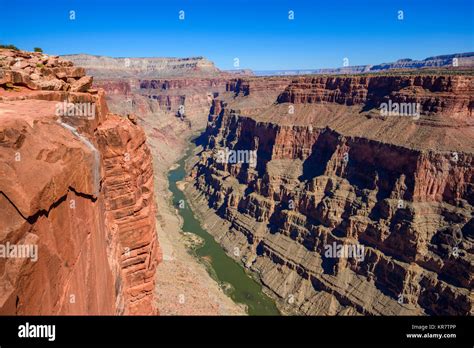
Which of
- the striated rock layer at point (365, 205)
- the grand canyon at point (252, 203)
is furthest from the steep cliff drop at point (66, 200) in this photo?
the striated rock layer at point (365, 205)

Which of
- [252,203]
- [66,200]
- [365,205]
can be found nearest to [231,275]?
[252,203]

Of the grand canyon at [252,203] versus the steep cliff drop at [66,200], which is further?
the grand canyon at [252,203]

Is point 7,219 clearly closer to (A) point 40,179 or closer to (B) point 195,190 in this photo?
(A) point 40,179

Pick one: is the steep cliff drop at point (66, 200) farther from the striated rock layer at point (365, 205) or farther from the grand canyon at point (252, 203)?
the striated rock layer at point (365, 205)

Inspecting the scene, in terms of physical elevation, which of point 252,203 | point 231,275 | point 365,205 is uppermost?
point 365,205

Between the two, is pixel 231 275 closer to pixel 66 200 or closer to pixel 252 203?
pixel 252 203

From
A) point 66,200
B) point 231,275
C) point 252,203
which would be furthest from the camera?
point 252,203

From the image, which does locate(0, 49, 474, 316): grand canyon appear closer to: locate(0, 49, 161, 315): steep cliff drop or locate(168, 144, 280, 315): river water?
locate(0, 49, 161, 315): steep cliff drop
